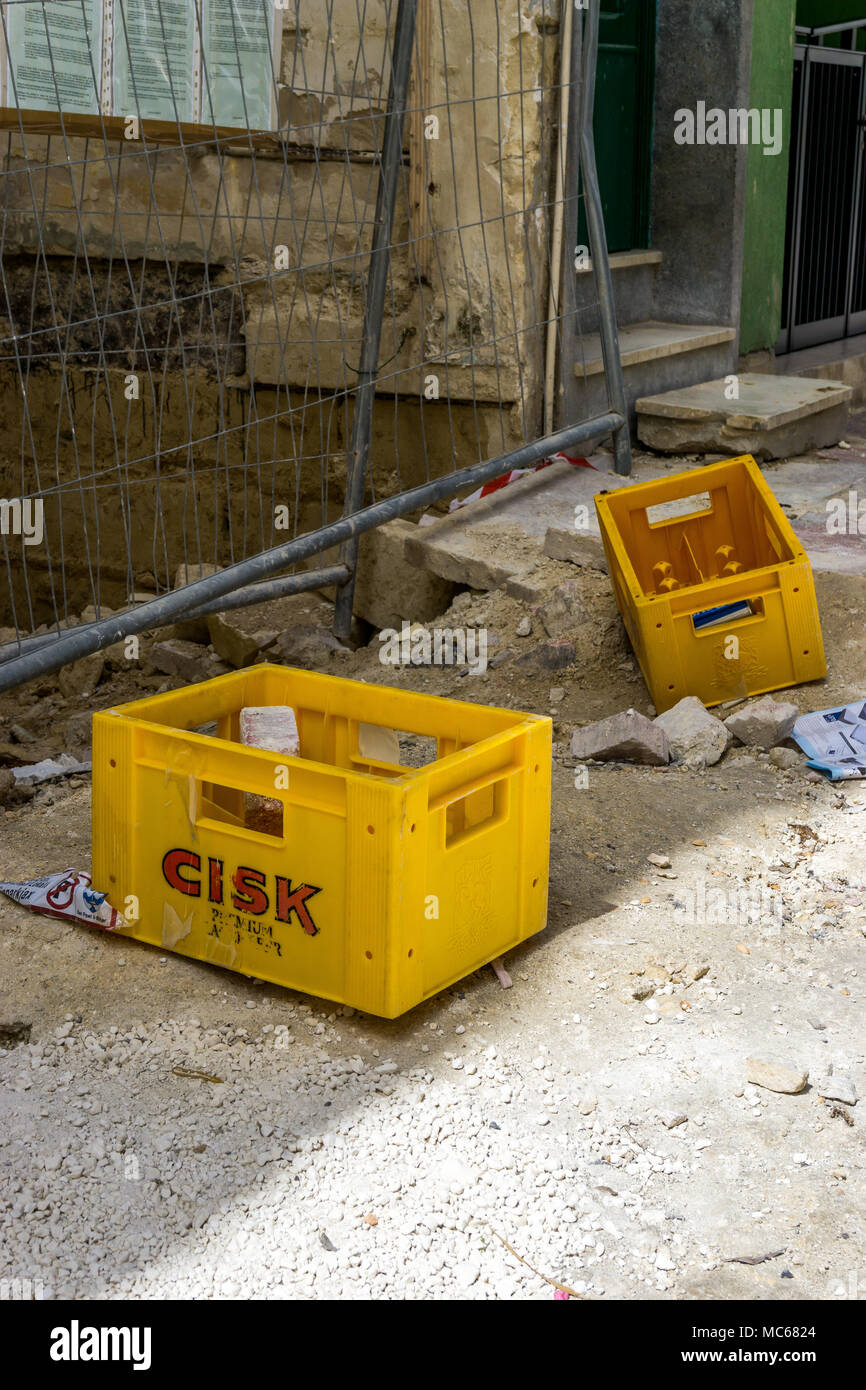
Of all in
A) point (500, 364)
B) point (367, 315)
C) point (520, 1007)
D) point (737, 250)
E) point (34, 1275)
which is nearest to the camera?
point (34, 1275)

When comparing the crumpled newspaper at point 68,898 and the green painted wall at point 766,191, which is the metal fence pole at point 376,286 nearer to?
the crumpled newspaper at point 68,898

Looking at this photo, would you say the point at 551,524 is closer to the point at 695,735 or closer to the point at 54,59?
the point at 695,735

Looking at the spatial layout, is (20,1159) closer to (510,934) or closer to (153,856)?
(153,856)

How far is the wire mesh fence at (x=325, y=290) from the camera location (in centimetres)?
545

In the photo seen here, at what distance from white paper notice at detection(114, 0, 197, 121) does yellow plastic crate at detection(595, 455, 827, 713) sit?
185 cm

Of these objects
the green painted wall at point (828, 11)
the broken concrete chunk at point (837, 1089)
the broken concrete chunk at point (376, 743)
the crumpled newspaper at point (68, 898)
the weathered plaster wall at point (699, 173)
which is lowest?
the broken concrete chunk at point (837, 1089)

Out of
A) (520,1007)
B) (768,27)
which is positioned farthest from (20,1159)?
(768,27)

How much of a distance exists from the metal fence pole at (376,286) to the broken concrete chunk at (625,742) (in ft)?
4.76

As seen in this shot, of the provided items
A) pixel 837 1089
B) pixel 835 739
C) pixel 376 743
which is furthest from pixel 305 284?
pixel 837 1089

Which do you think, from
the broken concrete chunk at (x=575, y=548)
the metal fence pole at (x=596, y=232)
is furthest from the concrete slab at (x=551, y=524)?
the metal fence pole at (x=596, y=232)

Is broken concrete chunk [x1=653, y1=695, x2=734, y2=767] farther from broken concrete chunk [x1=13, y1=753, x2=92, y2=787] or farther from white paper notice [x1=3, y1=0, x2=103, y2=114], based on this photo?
white paper notice [x1=3, y1=0, x2=103, y2=114]

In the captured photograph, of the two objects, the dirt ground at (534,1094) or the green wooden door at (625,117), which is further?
the green wooden door at (625,117)

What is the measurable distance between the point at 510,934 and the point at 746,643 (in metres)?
1.76

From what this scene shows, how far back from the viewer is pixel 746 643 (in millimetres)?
4516
